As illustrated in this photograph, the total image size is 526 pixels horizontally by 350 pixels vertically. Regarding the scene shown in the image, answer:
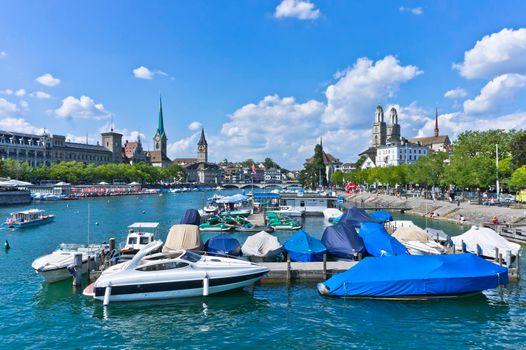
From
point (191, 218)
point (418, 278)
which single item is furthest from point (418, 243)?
point (191, 218)

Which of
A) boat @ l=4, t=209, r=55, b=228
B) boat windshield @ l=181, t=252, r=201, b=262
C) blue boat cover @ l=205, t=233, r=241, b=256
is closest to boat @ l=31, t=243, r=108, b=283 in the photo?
boat windshield @ l=181, t=252, r=201, b=262

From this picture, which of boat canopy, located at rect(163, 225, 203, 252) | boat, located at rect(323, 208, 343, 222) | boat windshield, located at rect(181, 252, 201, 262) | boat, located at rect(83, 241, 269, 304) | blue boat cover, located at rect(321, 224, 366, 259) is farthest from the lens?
boat, located at rect(323, 208, 343, 222)

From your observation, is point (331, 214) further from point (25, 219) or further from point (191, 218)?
point (25, 219)

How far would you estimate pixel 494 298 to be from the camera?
2319 cm

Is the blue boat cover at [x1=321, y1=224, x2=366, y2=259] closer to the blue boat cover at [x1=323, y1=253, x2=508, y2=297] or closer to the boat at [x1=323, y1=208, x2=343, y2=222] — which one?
the blue boat cover at [x1=323, y1=253, x2=508, y2=297]

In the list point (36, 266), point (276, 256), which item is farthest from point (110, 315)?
point (276, 256)

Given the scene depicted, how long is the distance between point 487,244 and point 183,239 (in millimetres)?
23284

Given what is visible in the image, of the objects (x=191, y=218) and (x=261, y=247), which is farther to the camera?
(x=191, y=218)

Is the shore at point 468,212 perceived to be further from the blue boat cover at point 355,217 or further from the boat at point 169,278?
the boat at point 169,278

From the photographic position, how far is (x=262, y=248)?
30.7 m

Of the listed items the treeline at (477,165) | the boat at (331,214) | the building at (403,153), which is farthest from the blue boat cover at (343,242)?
the building at (403,153)

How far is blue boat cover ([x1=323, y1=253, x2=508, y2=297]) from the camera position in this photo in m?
22.0

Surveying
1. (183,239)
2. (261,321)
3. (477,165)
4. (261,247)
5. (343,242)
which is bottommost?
(261,321)

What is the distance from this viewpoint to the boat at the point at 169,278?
21.7 meters
